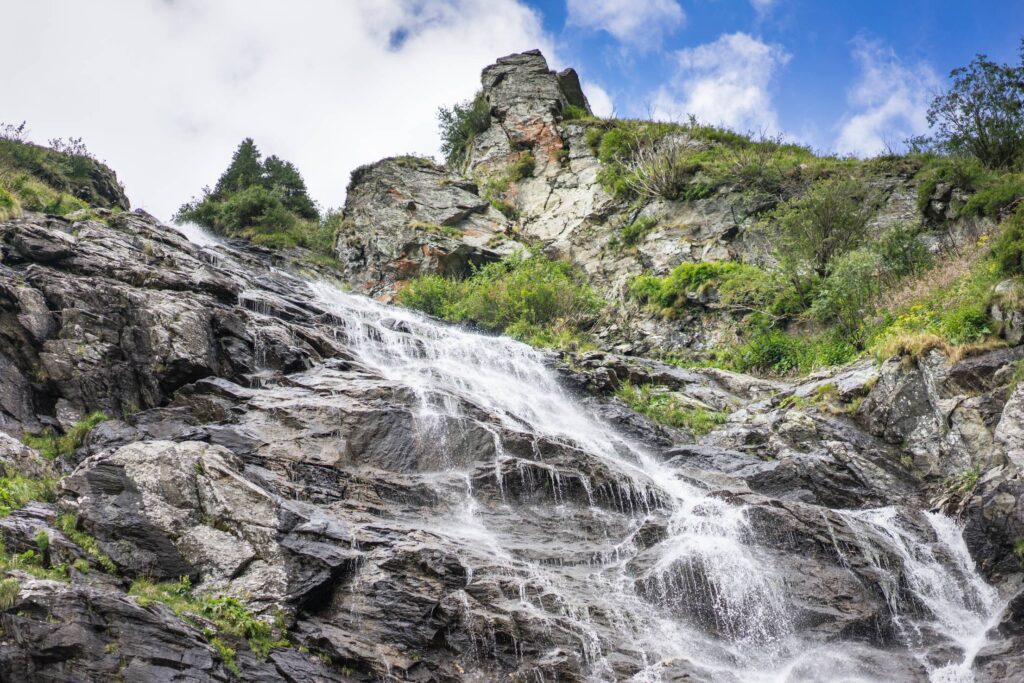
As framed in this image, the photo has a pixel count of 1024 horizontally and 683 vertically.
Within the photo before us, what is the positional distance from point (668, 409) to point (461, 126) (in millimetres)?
25913

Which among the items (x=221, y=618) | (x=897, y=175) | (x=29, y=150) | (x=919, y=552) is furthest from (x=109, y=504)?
(x=897, y=175)

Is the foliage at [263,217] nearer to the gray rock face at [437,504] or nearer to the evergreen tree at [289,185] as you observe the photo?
the evergreen tree at [289,185]

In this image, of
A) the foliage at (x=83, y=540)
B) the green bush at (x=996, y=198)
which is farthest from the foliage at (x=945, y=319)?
the foliage at (x=83, y=540)

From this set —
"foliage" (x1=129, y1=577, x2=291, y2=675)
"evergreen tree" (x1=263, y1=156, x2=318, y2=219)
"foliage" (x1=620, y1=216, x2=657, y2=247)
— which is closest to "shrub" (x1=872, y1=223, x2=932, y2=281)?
"foliage" (x1=620, y1=216, x2=657, y2=247)

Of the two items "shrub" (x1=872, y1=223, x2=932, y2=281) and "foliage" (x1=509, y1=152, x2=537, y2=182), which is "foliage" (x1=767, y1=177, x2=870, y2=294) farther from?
"foliage" (x1=509, y1=152, x2=537, y2=182)

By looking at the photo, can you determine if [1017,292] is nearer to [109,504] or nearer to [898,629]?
[898,629]

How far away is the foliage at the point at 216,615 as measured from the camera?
7.35 metres

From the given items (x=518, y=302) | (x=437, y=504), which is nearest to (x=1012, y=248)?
(x=437, y=504)

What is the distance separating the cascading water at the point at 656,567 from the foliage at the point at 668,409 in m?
2.14

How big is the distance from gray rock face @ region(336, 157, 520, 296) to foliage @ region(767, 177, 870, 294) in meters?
11.1

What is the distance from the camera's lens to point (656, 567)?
9.73 m

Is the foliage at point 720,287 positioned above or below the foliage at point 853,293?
above

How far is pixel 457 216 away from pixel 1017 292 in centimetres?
2134

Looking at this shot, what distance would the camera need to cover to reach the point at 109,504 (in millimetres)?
8547
